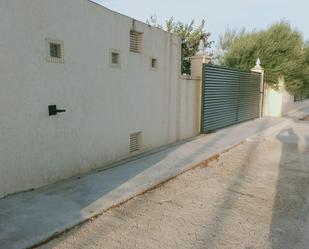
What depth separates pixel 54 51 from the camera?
17.4 feet

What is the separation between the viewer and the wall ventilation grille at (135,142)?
24.7 feet

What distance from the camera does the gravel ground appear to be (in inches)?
142

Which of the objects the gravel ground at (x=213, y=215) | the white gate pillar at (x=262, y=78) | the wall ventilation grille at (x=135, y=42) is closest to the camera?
the gravel ground at (x=213, y=215)

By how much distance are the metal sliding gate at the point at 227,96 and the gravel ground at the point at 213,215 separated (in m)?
4.19

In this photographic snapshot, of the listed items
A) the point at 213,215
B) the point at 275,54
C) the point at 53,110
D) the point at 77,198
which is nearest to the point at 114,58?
the point at 53,110

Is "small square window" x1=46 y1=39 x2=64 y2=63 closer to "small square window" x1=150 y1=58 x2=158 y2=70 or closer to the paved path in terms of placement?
the paved path

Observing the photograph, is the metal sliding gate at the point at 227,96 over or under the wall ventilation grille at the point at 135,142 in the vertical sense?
over

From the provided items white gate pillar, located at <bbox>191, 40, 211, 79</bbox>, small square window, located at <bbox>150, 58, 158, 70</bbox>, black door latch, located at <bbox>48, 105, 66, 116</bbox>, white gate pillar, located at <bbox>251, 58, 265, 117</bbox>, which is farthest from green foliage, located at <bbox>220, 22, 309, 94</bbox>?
black door latch, located at <bbox>48, 105, 66, 116</bbox>

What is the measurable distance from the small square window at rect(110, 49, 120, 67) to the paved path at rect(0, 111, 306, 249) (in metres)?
2.08

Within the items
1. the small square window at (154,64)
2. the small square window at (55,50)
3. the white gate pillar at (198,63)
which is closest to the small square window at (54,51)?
the small square window at (55,50)

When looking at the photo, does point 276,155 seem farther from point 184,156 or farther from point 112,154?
point 112,154

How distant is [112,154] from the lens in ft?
22.4

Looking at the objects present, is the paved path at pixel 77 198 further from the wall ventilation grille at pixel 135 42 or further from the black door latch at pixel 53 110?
the wall ventilation grille at pixel 135 42

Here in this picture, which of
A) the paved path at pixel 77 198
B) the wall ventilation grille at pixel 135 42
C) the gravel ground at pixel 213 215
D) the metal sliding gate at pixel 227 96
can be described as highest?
the wall ventilation grille at pixel 135 42
